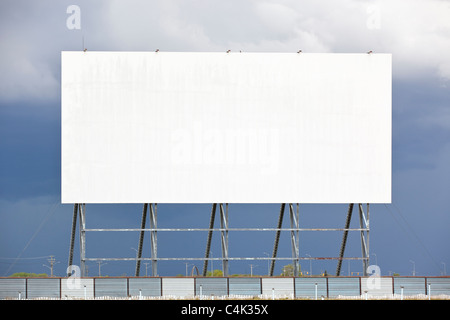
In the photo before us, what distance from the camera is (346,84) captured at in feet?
154

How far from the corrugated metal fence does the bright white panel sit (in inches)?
166

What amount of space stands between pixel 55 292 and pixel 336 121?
50.8 feet

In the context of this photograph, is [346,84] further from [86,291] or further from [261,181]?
[86,291]

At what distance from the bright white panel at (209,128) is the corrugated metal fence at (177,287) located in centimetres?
421

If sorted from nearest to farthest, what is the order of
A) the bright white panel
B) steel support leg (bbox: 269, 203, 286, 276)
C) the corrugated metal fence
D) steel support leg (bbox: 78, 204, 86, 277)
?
the corrugated metal fence
steel support leg (bbox: 78, 204, 86, 277)
the bright white panel
steel support leg (bbox: 269, 203, 286, 276)

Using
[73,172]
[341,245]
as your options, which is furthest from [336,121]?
[73,172]

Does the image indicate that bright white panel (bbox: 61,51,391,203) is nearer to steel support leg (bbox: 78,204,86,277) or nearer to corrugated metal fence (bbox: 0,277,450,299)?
steel support leg (bbox: 78,204,86,277)

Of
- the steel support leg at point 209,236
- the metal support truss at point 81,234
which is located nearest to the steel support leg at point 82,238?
the metal support truss at point 81,234

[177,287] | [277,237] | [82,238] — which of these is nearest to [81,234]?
[82,238]

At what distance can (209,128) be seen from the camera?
4572 cm

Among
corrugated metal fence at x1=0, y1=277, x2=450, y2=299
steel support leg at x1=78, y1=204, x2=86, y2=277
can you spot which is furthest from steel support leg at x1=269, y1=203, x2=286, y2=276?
steel support leg at x1=78, y1=204, x2=86, y2=277

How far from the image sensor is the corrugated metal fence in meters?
43.4

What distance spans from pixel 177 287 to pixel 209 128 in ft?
25.2

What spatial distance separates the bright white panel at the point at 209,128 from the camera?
45.7 meters
